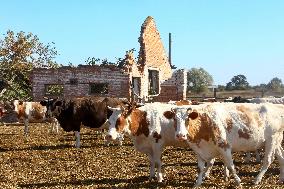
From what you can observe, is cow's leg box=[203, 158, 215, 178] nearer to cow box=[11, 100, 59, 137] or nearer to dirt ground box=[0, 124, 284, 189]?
dirt ground box=[0, 124, 284, 189]

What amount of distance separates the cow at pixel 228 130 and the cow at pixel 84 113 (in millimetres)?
8484

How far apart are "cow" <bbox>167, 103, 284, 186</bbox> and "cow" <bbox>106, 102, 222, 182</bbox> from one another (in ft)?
3.08

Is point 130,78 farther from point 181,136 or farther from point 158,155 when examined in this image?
point 181,136

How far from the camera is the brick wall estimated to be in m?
34.1

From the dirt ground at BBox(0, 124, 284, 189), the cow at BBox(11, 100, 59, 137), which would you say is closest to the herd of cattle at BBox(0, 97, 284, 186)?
the dirt ground at BBox(0, 124, 284, 189)

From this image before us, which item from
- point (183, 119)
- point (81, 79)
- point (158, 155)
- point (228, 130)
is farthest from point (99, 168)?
point (81, 79)

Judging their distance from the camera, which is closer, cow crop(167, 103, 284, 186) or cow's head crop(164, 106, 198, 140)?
cow's head crop(164, 106, 198, 140)

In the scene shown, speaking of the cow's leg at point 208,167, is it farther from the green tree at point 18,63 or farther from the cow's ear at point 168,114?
the green tree at point 18,63

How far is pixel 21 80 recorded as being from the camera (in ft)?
142

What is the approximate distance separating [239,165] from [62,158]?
6012 millimetres

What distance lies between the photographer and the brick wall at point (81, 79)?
34.1 metres

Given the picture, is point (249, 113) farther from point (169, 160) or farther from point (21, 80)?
point (21, 80)

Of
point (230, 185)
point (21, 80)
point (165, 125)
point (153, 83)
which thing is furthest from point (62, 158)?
point (21, 80)

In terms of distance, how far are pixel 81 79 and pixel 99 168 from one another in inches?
911
